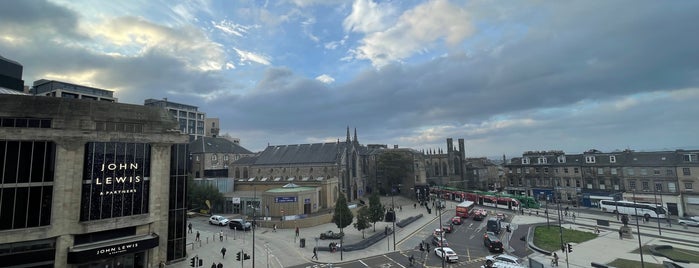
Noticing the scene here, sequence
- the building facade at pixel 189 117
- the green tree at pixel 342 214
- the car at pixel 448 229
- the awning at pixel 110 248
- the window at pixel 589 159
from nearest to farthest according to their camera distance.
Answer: the awning at pixel 110 248 < the green tree at pixel 342 214 < the car at pixel 448 229 < the window at pixel 589 159 < the building facade at pixel 189 117

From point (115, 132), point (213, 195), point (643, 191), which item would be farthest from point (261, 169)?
point (643, 191)

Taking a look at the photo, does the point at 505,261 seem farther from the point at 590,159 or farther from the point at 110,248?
the point at 590,159

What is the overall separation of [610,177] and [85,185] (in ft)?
305

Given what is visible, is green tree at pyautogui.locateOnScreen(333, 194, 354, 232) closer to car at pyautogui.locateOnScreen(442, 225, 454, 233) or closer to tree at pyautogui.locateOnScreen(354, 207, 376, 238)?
tree at pyautogui.locateOnScreen(354, 207, 376, 238)

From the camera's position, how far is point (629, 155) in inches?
2776

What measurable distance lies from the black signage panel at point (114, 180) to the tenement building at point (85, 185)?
0.07m

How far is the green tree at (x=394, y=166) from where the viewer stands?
88.6 metres

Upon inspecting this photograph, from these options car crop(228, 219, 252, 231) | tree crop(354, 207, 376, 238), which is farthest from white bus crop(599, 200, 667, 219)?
car crop(228, 219, 252, 231)

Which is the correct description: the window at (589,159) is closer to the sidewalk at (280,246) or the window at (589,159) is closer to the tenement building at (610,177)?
the tenement building at (610,177)

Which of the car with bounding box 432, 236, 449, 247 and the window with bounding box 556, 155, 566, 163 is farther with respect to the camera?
the window with bounding box 556, 155, 566, 163

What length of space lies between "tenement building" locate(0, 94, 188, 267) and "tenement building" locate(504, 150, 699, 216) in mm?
62703

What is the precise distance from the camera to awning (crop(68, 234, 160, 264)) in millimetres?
25016

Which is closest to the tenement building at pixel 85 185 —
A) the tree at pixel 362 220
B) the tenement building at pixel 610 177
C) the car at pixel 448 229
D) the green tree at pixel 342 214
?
the green tree at pixel 342 214

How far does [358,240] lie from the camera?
1705 inches
